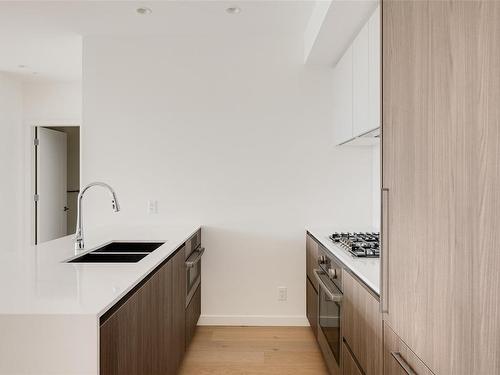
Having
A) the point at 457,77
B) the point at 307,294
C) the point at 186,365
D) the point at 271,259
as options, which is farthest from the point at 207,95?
the point at 457,77

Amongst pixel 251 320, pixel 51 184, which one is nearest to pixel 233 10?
pixel 251 320

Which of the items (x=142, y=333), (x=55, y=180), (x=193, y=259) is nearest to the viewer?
(x=142, y=333)

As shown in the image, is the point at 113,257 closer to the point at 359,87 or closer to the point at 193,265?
the point at 193,265

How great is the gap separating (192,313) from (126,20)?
232 centimetres

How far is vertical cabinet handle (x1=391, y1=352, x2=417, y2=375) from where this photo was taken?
3.27 ft

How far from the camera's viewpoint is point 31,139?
4.65 m

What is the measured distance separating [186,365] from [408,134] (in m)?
2.23

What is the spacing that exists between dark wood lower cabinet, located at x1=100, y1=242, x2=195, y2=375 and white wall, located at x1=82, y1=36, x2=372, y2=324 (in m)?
0.99

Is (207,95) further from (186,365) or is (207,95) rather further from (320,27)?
(186,365)

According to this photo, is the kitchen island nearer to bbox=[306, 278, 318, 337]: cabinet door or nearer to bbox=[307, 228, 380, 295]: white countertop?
bbox=[307, 228, 380, 295]: white countertop

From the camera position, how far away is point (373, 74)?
213 centimetres

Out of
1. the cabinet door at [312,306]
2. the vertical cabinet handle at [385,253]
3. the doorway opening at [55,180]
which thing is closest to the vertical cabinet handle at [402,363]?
the vertical cabinet handle at [385,253]

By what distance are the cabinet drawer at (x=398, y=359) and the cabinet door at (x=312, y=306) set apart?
154 cm

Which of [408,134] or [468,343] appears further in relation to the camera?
[408,134]
